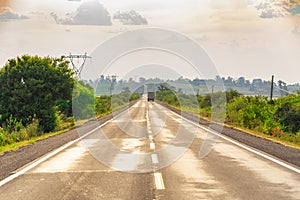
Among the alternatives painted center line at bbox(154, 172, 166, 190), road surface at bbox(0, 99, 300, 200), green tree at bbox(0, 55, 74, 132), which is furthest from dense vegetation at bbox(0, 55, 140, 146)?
painted center line at bbox(154, 172, 166, 190)

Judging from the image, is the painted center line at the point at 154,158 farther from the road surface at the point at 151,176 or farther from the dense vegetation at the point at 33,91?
the dense vegetation at the point at 33,91

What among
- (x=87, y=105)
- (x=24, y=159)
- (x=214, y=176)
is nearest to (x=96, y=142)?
(x=24, y=159)

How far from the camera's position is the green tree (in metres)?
26.9

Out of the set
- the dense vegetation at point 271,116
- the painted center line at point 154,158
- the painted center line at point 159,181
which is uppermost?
the dense vegetation at point 271,116

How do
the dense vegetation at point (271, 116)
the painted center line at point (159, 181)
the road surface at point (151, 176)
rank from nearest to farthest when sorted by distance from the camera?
the road surface at point (151, 176) < the painted center line at point (159, 181) < the dense vegetation at point (271, 116)

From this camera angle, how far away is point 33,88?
27297 mm

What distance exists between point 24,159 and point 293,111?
674 inches

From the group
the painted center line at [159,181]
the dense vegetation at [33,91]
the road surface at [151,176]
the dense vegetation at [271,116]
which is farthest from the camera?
the dense vegetation at [33,91]

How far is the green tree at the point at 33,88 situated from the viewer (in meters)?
26.9

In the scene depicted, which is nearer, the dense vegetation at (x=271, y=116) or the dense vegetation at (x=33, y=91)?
the dense vegetation at (x=271, y=116)

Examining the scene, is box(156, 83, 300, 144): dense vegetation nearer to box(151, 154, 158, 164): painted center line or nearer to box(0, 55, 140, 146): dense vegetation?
box(151, 154, 158, 164): painted center line

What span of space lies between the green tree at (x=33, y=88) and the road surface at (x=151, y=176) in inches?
509

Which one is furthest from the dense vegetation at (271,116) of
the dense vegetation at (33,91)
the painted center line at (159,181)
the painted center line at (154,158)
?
the dense vegetation at (33,91)

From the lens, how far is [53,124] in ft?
95.2
